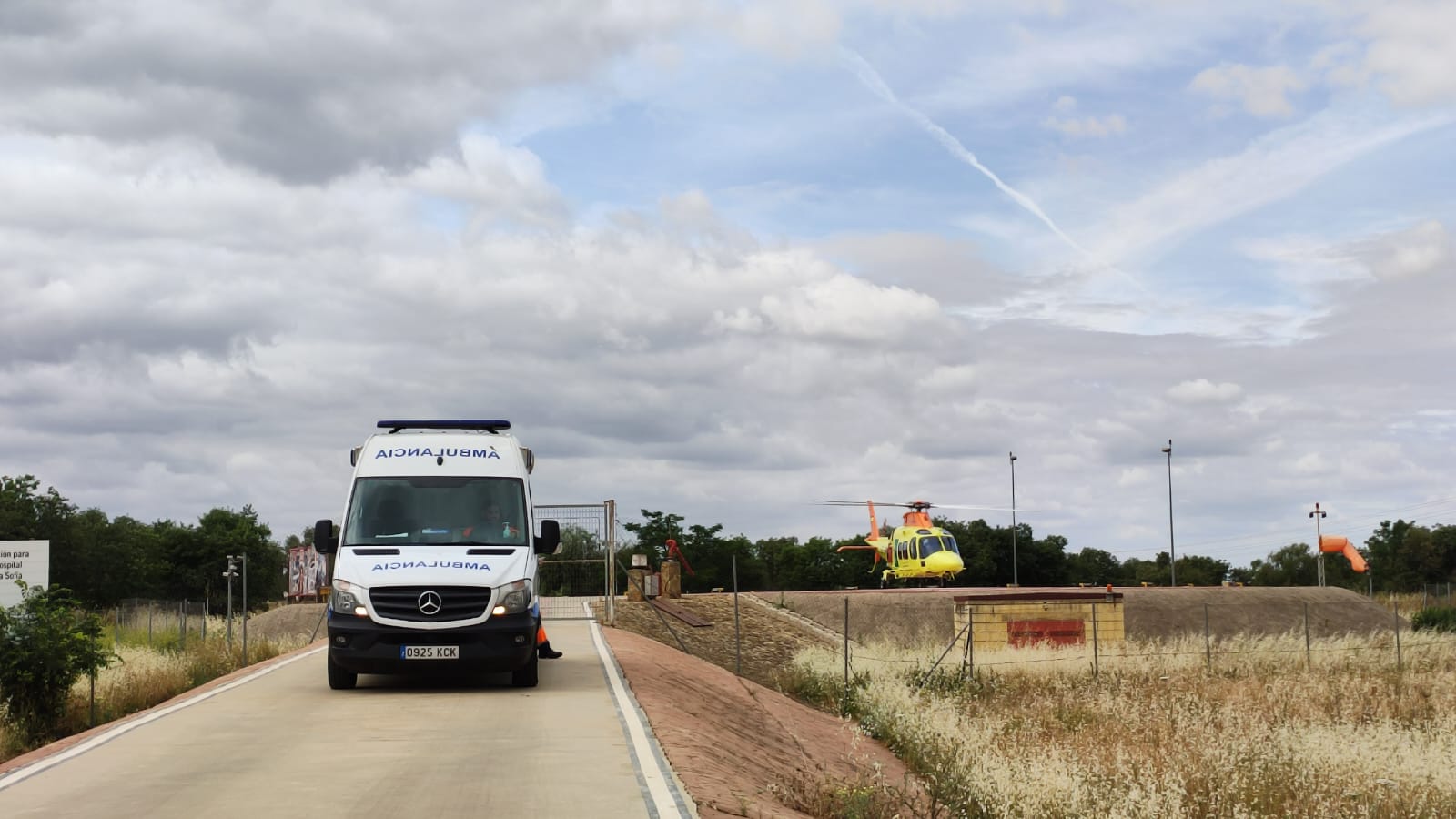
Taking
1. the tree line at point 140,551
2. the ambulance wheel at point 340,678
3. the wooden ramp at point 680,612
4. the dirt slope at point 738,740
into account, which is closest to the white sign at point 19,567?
the ambulance wheel at point 340,678

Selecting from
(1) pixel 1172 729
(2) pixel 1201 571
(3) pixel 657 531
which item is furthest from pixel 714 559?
(1) pixel 1172 729

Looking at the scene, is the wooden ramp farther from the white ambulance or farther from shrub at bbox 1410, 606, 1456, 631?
shrub at bbox 1410, 606, 1456, 631

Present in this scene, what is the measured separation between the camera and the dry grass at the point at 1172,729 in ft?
43.8

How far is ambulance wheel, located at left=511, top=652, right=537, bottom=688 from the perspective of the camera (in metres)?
15.9

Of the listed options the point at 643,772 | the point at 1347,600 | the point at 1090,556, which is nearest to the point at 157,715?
the point at 643,772

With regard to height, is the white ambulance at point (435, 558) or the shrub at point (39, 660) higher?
the white ambulance at point (435, 558)

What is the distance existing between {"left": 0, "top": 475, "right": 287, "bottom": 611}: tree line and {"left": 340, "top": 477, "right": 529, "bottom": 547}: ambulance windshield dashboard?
184ft

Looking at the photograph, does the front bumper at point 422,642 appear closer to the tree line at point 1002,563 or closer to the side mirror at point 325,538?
the side mirror at point 325,538

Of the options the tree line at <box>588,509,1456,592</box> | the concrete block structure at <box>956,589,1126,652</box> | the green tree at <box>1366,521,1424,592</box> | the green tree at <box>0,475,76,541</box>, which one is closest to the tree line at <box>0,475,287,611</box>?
the green tree at <box>0,475,76,541</box>

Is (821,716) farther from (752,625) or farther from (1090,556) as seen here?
(1090,556)

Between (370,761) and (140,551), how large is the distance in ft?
313

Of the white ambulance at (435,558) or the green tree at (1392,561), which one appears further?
the green tree at (1392,561)

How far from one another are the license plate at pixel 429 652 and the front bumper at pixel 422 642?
0.03 metres

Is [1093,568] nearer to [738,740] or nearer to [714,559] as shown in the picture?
[714,559]
